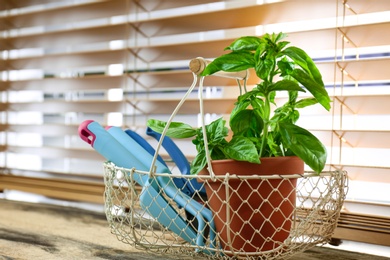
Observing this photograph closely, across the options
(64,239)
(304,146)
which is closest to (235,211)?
(304,146)

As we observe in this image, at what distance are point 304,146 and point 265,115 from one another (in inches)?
3.8

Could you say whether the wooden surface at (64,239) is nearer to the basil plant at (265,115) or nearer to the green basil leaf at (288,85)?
the basil plant at (265,115)

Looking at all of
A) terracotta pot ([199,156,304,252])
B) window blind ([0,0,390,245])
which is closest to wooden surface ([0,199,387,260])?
window blind ([0,0,390,245])

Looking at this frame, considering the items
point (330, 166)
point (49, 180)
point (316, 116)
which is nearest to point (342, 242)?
point (330, 166)

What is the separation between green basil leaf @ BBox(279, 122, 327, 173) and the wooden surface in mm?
399

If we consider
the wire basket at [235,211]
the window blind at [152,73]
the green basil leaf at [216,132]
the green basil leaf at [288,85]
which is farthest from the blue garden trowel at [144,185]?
the window blind at [152,73]

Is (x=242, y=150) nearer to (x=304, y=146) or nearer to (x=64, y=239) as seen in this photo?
(x=304, y=146)

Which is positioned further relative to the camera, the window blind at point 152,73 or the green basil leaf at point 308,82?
the window blind at point 152,73

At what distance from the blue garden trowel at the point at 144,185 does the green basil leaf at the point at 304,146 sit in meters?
Result: 0.22

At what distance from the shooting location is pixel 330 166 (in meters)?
1.21

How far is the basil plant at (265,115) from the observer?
2.53 ft

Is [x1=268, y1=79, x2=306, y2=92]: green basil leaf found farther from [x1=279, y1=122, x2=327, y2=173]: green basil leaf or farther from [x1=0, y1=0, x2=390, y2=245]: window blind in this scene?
[x1=0, y1=0, x2=390, y2=245]: window blind

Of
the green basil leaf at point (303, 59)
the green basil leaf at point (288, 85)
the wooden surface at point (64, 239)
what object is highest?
the green basil leaf at point (303, 59)

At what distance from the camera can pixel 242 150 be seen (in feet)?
2.57
